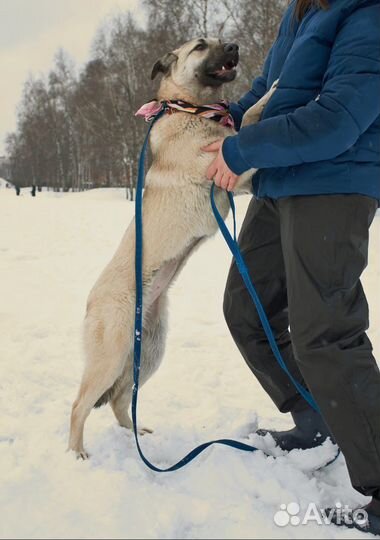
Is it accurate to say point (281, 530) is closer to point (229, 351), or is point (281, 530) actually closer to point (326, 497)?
point (326, 497)

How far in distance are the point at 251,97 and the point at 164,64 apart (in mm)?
695

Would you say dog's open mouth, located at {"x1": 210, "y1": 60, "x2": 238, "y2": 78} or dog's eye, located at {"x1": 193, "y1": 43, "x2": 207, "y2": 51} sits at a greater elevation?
dog's eye, located at {"x1": 193, "y1": 43, "x2": 207, "y2": 51}

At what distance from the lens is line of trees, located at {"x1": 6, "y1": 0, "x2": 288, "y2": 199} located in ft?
57.3

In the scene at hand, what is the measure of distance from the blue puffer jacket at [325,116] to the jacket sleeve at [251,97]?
61cm

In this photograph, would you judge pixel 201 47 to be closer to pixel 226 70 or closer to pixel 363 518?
pixel 226 70

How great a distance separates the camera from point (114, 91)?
2547cm

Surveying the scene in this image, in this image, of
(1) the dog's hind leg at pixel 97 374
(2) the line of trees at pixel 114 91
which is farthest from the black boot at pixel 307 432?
(2) the line of trees at pixel 114 91

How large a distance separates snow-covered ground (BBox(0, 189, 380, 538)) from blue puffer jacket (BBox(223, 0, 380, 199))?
1.24 meters

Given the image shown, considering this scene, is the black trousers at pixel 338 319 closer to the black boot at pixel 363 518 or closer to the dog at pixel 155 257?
the black boot at pixel 363 518

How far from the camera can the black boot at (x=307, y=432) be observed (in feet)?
8.02

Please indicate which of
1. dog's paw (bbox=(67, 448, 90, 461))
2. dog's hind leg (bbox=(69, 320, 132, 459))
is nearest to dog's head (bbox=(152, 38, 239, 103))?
dog's hind leg (bbox=(69, 320, 132, 459))

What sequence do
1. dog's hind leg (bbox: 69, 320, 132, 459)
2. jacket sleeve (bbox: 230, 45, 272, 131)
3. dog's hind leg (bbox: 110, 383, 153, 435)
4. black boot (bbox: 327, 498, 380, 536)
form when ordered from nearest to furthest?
black boot (bbox: 327, 498, 380, 536)
dog's hind leg (bbox: 69, 320, 132, 459)
jacket sleeve (bbox: 230, 45, 272, 131)
dog's hind leg (bbox: 110, 383, 153, 435)

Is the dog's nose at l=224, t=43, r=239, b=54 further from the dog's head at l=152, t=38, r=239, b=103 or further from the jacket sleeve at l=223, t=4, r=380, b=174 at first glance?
the jacket sleeve at l=223, t=4, r=380, b=174

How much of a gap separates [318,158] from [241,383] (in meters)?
2.19
